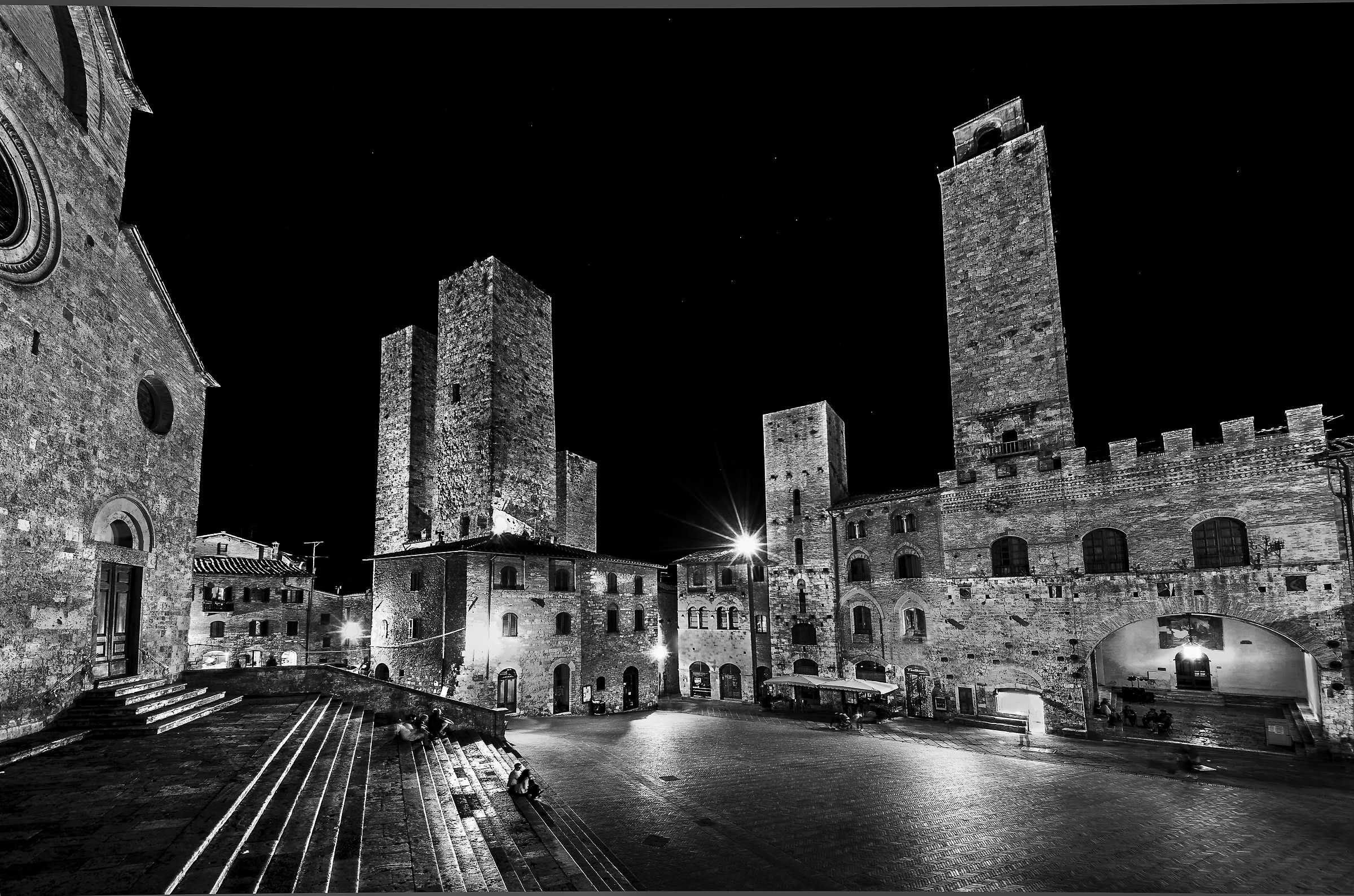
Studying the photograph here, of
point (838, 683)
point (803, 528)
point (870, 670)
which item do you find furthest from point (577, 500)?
point (870, 670)

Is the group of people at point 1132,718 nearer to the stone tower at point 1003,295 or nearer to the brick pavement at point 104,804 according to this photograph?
the stone tower at point 1003,295

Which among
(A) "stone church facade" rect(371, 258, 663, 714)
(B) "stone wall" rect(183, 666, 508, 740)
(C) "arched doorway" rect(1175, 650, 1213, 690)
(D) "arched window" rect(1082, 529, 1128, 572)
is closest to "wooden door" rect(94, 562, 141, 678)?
(B) "stone wall" rect(183, 666, 508, 740)

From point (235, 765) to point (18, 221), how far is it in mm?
9125

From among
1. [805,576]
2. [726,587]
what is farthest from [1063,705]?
[726,587]

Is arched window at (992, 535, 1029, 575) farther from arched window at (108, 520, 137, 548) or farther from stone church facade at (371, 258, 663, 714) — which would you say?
arched window at (108, 520, 137, 548)

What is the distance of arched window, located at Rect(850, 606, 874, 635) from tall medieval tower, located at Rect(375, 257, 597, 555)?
44.3 ft

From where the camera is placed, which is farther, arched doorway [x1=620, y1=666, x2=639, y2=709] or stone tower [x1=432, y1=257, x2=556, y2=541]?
arched doorway [x1=620, y1=666, x2=639, y2=709]

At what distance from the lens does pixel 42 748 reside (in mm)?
9578

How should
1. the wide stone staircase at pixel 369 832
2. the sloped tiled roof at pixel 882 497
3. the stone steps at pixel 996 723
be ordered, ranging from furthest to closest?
the sloped tiled roof at pixel 882 497
the stone steps at pixel 996 723
the wide stone staircase at pixel 369 832

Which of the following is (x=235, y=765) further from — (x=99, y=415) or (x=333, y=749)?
(x=99, y=415)

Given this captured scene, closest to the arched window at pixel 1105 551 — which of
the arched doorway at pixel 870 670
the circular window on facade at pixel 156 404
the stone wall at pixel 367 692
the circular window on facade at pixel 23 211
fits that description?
the arched doorway at pixel 870 670

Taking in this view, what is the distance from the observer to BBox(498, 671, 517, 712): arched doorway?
24.7 meters

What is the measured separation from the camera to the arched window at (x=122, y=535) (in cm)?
1283

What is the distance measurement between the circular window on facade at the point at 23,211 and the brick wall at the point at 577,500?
25.0 m
